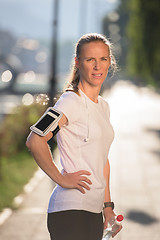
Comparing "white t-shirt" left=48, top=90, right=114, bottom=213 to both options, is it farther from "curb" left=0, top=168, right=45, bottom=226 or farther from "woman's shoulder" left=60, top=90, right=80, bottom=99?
"curb" left=0, top=168, right=45, bottom=226

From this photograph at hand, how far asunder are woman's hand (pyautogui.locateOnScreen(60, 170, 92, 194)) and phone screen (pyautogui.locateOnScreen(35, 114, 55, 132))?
32 cm

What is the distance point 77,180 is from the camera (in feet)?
9.22

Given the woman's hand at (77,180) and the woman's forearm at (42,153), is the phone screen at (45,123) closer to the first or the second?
the woman's forearm at (42,153)

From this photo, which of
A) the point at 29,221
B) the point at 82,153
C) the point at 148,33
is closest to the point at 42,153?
the point at 82,153

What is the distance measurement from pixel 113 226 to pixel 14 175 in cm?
757

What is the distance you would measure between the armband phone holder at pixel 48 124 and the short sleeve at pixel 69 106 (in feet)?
0.18

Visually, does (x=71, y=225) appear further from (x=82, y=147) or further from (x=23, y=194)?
(x=23, y=194)

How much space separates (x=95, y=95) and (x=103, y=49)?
0.84ft

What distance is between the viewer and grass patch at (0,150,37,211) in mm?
8659

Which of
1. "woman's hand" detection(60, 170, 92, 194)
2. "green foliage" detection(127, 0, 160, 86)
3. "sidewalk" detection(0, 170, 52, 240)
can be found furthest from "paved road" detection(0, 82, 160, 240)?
"green foliage" detection(127, 0, 160, 86)

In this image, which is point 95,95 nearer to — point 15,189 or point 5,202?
point 5,202

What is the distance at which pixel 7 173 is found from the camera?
10.6 metres

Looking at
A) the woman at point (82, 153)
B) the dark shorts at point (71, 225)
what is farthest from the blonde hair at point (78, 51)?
the dark shorts at point (71, 225)

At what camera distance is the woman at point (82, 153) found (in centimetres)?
281
